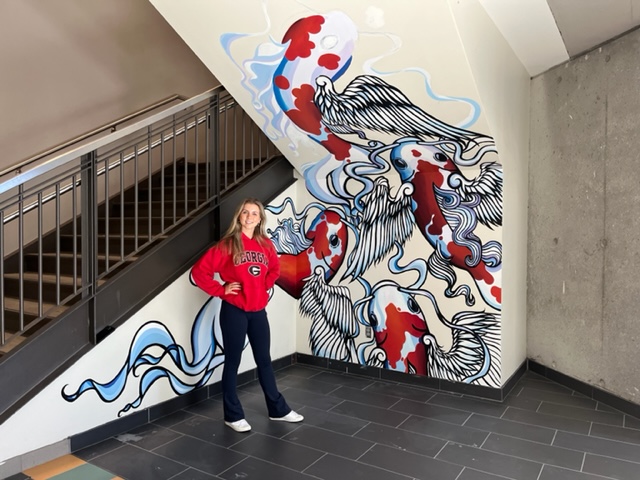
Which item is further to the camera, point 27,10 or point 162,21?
point 162,21

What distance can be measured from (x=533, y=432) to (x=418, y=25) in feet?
8.69

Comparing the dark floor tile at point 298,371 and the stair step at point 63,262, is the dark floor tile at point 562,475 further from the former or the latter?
the stair step at point 63,262

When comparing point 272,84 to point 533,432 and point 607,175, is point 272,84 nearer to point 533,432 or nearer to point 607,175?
point 607,175

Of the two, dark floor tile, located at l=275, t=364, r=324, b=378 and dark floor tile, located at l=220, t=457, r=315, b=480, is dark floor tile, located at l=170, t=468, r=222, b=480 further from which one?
dark floor tile, located at l=275, t=364, r=324, b=378

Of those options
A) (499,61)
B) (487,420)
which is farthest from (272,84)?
(487,420)

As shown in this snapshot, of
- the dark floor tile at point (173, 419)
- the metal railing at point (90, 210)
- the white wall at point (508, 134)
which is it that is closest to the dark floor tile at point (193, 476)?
the dark floor tile at point (173, 419)

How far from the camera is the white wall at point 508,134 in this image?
10.2ft

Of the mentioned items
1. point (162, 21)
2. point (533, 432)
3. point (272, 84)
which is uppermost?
point (162, 21)

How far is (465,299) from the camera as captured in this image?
393 centimetres

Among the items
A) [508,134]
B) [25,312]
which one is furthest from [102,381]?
[508,134]

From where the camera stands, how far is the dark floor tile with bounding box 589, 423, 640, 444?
311 centimetres

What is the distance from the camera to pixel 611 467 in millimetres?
2730

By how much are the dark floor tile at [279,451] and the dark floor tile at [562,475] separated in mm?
1233

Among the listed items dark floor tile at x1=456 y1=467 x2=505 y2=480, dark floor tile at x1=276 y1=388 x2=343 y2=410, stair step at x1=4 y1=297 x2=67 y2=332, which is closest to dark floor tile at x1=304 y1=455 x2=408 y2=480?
dark floor tile at x1=456 y1=467 x2=505 y2=480
